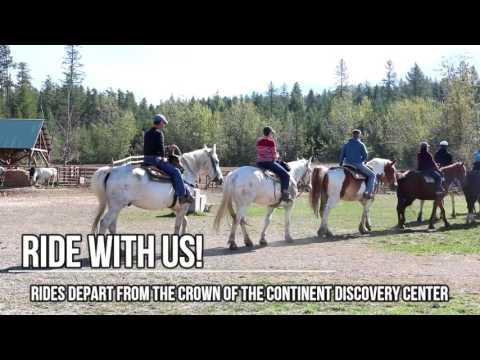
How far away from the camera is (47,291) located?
7.23m

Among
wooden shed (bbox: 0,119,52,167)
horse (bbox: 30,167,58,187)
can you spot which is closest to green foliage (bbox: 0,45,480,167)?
wooden shed (bbox: 0,119,52,167)

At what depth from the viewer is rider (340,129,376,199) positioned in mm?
13828

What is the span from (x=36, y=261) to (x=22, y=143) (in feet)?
134

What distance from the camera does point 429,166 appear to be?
1526cm

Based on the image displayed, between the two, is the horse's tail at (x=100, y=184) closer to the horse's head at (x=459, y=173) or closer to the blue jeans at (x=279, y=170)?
the blue jeans at (x=279, y=170)

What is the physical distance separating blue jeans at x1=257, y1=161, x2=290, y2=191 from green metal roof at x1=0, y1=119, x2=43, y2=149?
130ft

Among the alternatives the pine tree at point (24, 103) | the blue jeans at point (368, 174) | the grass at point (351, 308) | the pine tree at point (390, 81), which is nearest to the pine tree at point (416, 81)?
the pine tree at point (390, 81)

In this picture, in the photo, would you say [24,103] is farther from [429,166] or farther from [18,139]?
[429,166]

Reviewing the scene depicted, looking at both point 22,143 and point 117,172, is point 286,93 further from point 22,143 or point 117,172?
point 117,172

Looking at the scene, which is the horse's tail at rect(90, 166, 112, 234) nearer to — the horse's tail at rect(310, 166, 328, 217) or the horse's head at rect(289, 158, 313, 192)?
the horse's head at rect(289, 158, 313, 192)

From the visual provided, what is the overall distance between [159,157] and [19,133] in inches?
1627

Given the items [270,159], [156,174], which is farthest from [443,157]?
[156,174]

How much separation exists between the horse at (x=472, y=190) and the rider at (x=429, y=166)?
7.28 feet
